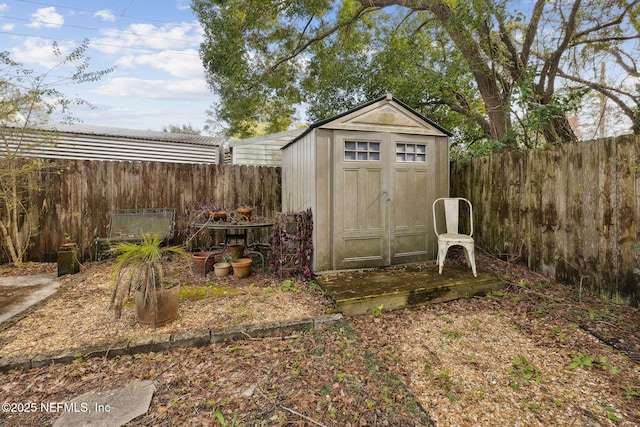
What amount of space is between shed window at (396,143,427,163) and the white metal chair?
65 centimetres

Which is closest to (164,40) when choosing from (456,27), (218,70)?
(218,70)

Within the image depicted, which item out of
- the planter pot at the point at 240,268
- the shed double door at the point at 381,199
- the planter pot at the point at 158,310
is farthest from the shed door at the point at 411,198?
the planter pot at the point at 158,310

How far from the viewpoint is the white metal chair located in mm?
3525

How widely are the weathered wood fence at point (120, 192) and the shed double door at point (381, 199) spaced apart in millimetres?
2177

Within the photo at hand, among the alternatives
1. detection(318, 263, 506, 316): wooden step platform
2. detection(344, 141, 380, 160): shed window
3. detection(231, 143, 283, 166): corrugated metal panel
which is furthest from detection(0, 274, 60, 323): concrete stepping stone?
detection(231, 143, 283, 166): corrugated metal panel

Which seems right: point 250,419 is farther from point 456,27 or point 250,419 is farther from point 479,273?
point 456,27

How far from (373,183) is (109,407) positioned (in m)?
3.26

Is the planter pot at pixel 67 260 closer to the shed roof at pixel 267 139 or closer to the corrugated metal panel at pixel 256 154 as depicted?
the corrugated metal panel at pixel 256 154

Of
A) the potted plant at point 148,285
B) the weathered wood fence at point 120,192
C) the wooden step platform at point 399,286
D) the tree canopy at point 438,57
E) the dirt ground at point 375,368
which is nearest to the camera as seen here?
the dirt ground at point 375,368

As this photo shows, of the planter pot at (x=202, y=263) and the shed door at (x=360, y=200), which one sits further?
the planter pot at (x=202, y=263)

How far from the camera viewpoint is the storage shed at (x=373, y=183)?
12.1 ft

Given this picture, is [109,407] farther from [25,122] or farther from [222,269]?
[25,122]

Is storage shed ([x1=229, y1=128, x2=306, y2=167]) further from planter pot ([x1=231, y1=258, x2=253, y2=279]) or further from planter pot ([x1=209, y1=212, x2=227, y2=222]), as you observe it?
planter pot ([x1=231, y1=258, x2=253, y2=279])

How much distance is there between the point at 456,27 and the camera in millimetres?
5230
